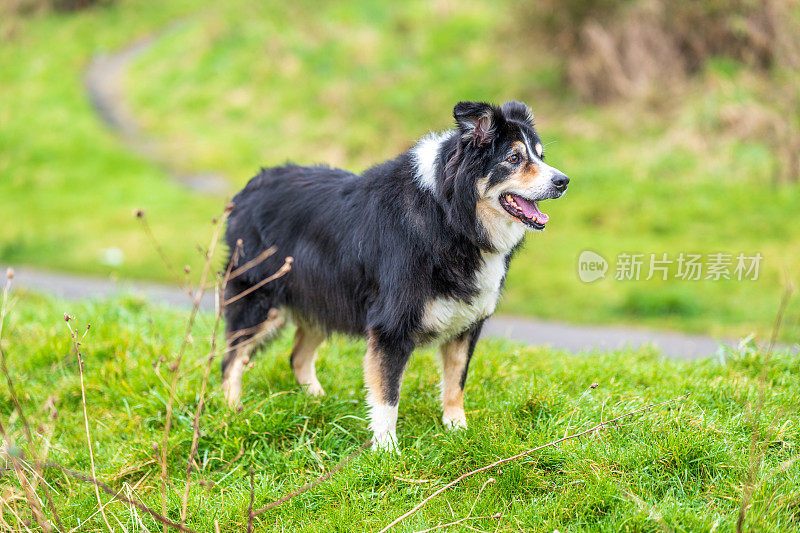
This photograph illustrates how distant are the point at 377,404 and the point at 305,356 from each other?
3.38ft

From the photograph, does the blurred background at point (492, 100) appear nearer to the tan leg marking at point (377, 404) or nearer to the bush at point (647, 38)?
the bush at point (647, 38)

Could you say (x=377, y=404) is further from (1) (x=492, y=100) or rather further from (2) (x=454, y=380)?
(1) (x=492, y=100)

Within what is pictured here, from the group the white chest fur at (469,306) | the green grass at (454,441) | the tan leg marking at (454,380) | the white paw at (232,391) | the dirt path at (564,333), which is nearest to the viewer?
the green grass at (454,441)

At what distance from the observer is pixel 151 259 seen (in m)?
10.9

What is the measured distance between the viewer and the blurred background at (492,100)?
31.7 ft

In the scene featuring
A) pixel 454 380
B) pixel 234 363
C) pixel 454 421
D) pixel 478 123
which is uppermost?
pixel 478 123

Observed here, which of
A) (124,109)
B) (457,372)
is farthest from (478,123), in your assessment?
(124,109)

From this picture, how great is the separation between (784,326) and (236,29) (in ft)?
52.9

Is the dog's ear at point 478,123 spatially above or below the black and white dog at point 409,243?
above

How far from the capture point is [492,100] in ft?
45.2

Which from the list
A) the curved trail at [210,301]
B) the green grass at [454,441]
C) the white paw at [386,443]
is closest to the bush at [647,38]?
the curved trail at [210,301]

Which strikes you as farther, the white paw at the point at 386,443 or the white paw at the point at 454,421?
the white paw at the point at 454,421

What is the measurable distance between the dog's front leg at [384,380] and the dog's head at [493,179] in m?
0.76

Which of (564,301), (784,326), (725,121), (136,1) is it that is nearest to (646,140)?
(725,121)
